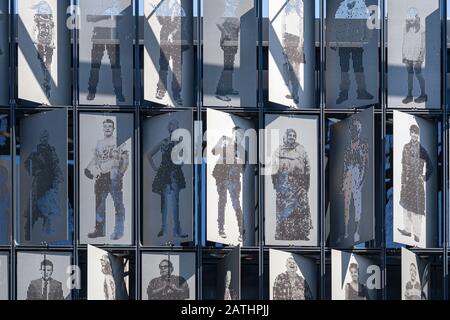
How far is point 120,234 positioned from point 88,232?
2.18 ft

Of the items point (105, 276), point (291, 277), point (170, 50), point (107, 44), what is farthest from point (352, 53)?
point (105, 276)

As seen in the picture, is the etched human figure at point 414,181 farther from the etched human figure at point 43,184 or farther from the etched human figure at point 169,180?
the etched human figure at point 43,184

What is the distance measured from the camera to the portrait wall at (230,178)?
29828 mm

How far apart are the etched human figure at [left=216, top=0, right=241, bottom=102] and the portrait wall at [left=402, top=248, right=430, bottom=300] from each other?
4975mm

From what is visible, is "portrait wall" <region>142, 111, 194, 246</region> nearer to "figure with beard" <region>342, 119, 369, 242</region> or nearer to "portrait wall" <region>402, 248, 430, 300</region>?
"figure with beard" <region>342, 119, 369, 242</region>

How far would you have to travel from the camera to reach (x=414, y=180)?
30234 millimetres

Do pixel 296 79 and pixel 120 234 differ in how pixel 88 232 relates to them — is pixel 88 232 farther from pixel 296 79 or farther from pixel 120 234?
pixel 296 79

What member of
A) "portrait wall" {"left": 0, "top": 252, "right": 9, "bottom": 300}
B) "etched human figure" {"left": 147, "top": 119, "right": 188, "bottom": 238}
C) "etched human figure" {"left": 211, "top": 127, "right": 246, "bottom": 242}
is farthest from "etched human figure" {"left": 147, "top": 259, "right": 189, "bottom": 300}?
"portrait wall" {"left": 0, "top": 252, "right": 9, "bottom": 300}

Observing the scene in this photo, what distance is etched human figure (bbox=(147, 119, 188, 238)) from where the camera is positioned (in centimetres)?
2994

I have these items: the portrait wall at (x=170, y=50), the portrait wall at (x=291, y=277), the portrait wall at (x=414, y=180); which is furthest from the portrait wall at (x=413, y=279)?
the portrait wall at (x=170, y=50)

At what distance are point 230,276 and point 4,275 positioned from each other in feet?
15.2

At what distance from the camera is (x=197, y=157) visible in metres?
30.0

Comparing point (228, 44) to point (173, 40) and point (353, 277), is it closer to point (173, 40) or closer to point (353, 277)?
point (173, 40)
